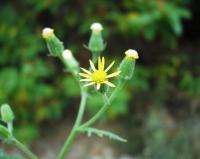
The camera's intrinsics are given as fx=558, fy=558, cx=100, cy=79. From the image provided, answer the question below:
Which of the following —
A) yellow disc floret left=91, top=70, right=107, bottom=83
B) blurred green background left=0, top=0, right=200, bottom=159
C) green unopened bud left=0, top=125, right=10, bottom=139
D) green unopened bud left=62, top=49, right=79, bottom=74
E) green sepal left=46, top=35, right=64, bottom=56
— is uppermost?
blurred green background left=0, top=0, right=200, bottom=159

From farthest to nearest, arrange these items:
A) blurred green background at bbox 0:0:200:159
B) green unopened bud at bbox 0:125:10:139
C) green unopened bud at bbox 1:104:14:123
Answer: blurred green background at bbox 0:0:200:159 → green unopened bud at bbox 1:104:14:123 → green unopened bud at bbox 0:125:10:139

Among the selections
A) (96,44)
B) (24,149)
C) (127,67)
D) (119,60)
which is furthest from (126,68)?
(119,60)

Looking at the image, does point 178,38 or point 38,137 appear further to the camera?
point 178,38

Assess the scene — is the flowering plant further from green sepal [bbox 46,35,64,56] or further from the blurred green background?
the blurred green background


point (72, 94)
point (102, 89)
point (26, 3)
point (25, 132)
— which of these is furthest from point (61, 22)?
point (102, 89)

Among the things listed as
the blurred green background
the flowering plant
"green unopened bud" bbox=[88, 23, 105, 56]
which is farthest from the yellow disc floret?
the blurred green background

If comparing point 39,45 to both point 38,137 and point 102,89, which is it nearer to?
point 38,137

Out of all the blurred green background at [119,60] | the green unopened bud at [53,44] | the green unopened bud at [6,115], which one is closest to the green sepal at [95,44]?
the green unopened bud at [53,44]

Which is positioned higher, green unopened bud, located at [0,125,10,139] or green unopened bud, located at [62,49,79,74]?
green unopened bud, located at [62,49,79,74]

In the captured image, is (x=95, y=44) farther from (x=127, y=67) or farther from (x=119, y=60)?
(x=119, y=60)
